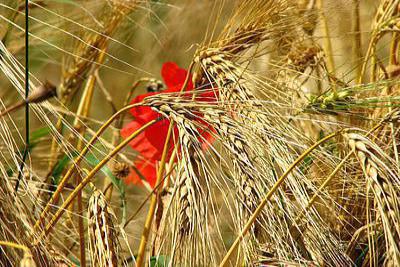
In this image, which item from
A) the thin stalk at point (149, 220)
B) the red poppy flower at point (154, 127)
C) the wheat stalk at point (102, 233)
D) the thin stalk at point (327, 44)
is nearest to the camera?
the wheat stalk at point (102, 233)

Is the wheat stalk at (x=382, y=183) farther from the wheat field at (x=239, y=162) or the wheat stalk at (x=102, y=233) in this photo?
the wheat stalk at (x=102, y=233)

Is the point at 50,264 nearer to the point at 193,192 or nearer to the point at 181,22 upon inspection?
the point at 193,192

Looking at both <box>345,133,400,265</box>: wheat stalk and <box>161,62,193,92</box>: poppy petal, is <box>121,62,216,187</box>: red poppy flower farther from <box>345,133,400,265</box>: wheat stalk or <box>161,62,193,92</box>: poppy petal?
<box>345,133,400,265</box>: wheat stalk

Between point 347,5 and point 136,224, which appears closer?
point 347,5

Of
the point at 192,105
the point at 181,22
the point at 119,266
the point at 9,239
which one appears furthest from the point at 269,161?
the point at 181,22

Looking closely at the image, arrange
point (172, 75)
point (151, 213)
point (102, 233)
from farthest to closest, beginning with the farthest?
1. point (172, 75)
2. point (151, 213)
3. point (102, 233)

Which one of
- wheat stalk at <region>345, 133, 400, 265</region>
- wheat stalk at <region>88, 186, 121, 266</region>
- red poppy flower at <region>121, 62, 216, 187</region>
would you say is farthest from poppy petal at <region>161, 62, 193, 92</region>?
wheat stalk at <region>345, 133, 400, 265</region>

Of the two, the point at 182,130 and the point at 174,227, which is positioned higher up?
the point at 182,130

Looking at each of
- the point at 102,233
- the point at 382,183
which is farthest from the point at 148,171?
the point at 382,183

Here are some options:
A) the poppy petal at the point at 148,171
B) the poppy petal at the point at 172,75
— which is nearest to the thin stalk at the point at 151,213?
the poppy petal at the point at 172,75

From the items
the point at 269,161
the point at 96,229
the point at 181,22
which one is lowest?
the point at 96,229

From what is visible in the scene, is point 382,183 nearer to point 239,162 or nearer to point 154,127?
point 239,162
